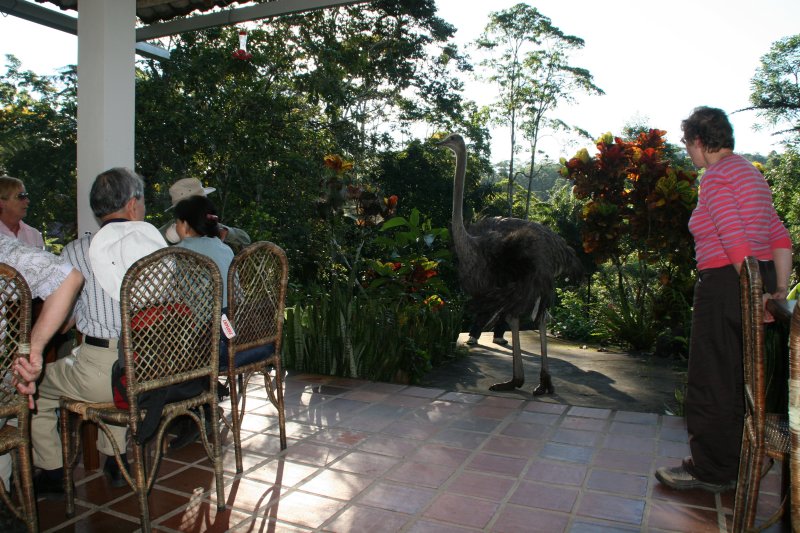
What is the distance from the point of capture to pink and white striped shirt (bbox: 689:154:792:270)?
2512mm

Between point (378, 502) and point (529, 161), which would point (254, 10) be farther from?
point (529, 161)

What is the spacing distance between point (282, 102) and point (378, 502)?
5.89m

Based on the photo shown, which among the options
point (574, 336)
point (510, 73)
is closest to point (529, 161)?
point (510, 73)

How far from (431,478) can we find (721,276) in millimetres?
1486

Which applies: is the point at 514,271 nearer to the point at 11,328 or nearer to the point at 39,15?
the point at 11,328

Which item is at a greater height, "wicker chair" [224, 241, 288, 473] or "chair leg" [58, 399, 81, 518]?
"wicker chair" [224, 241, 288, 473]

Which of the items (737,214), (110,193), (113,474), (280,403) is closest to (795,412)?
(737,214)

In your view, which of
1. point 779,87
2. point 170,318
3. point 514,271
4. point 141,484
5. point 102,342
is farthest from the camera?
point 779,87

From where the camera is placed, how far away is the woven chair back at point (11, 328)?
1896 mm

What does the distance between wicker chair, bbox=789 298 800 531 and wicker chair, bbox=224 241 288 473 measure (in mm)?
1979

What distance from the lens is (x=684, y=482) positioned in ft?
9.08

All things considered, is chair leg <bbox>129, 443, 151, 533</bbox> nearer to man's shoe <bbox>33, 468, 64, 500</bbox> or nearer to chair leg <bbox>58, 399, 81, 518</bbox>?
chair leg <bbox>58, 399, 81, 518</bbox>

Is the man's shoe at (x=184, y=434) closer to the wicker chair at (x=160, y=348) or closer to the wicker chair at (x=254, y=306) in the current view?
the wicker chair at (x=254, y=306)

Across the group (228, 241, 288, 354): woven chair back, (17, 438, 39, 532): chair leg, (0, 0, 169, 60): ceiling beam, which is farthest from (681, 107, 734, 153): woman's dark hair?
(0, 0, 169, 60): ceiling beam
